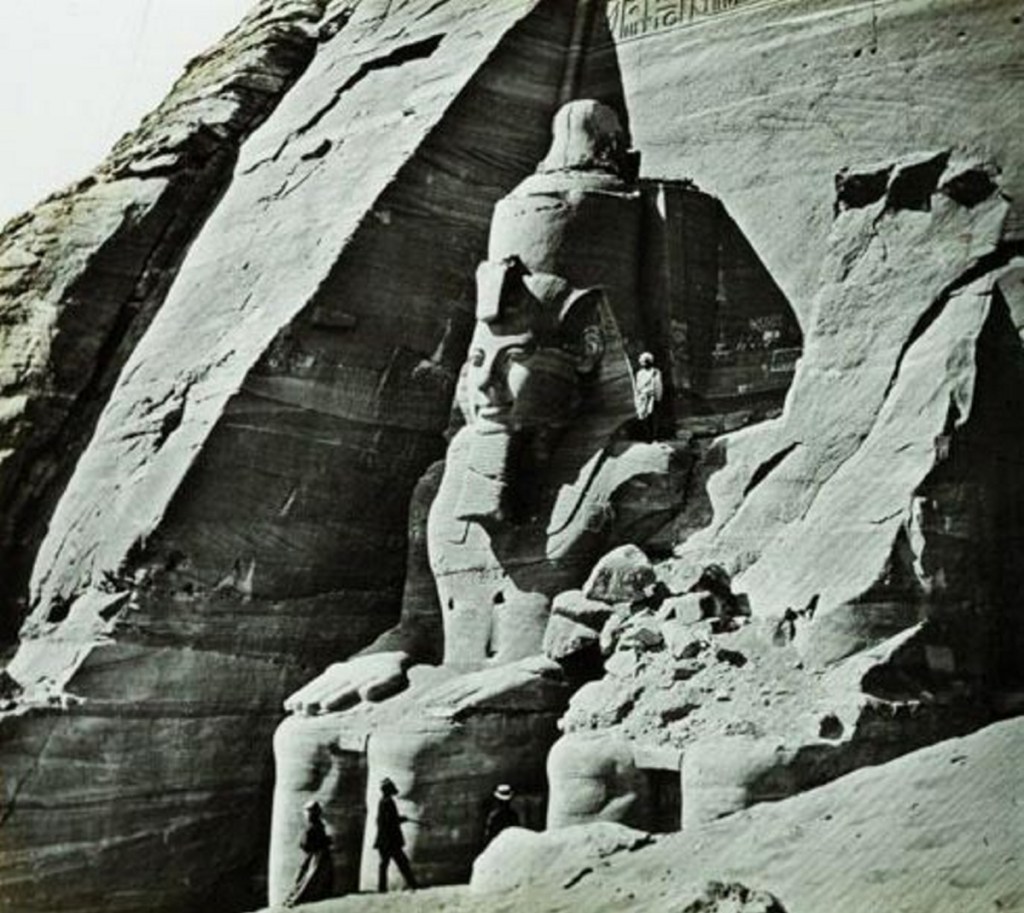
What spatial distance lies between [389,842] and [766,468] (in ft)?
8.17

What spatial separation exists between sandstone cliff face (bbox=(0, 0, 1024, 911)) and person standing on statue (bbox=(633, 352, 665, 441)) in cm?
38

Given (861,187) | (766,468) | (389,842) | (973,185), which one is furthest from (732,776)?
(861,187)

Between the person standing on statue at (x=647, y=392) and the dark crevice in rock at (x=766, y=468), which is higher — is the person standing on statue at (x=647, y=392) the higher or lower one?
the higher one

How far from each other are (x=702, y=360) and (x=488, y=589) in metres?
1.68

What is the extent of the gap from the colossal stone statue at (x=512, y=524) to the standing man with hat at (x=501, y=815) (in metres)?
0.11


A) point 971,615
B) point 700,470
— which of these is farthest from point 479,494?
point 971,615

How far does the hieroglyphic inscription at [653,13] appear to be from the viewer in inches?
386

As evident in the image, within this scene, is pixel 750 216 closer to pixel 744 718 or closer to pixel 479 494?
pixel 479 494

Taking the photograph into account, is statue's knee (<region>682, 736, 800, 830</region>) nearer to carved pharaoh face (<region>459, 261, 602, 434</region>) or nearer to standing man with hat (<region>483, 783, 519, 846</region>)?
standing man with hat (<region>483, 783, 519, 846</region>)

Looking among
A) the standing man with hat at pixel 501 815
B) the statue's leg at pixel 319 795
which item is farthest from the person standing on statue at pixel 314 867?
the standing man with hat at pixel 501 815

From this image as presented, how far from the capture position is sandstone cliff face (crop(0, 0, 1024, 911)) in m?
7.31

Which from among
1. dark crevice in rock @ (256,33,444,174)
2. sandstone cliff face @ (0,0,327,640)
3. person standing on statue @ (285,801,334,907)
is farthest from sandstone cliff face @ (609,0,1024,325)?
person standing on statue @ (285,801,334,907)

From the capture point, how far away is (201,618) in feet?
30.6

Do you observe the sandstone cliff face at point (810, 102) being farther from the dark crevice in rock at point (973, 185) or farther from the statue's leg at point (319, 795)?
the statue's leg at point (319, 795)
